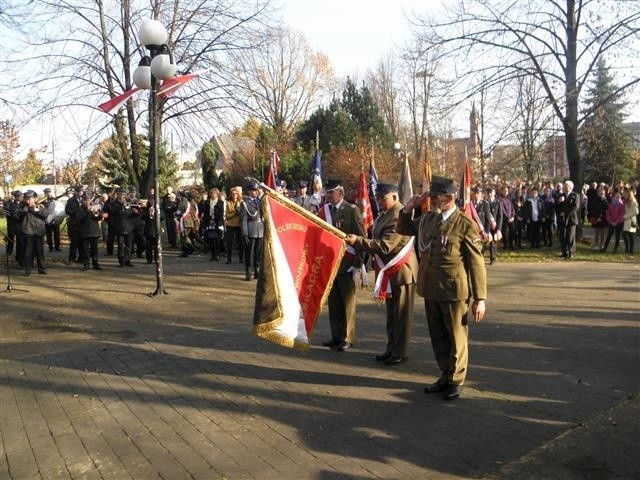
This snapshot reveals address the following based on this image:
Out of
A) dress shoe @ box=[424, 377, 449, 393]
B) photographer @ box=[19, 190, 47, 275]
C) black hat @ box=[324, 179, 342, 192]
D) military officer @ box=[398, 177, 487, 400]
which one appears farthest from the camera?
photographer @ box=[19, 190, 47, 275]

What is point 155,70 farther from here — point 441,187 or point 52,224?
point 52,224

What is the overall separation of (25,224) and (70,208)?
5.07 feet

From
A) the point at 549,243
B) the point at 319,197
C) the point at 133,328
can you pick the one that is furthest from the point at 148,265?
the point at 549,243

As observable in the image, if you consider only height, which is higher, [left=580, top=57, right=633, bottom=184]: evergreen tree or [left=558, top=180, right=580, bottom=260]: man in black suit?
[left=580, top=57, right=633, bottom=184]: evergreen tree

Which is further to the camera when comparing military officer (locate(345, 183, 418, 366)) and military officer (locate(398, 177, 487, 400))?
military officer (locate(345, 183, 418, 366))

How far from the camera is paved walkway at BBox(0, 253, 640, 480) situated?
4.09 metres

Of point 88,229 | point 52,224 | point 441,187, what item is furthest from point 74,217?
point 441,187

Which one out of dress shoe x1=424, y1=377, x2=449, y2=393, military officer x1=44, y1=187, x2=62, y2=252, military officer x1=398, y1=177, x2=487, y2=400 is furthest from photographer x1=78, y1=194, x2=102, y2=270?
dress shoe x1=424, y1=377, x2=449, y2=393

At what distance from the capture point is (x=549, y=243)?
18641mm

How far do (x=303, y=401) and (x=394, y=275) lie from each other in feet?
6.01

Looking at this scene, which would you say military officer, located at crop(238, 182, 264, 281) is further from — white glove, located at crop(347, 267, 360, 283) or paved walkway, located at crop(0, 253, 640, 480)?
white glove, located at crop(347, 267, 360, 283)

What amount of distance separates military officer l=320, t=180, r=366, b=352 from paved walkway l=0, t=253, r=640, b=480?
0.88 ft

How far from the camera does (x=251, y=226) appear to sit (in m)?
12.0

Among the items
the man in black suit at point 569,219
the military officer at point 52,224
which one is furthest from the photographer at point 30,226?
the man in black suit at point 569,219
